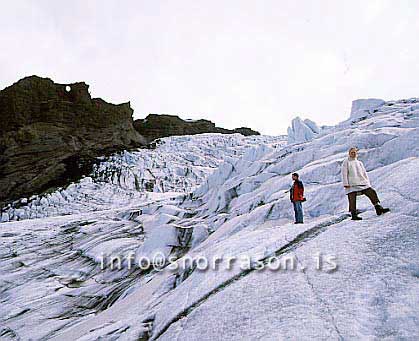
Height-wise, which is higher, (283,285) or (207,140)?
(207,140)

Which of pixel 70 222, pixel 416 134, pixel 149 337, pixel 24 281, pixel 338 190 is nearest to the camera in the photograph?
pixel 149 337

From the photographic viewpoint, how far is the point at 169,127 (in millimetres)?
72188

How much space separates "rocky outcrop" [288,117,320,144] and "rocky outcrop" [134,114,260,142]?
45.2 metres

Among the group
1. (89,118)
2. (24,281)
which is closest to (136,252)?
(24,281)

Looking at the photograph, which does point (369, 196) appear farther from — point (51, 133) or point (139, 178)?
point (51, 133)

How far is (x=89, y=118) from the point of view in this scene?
5206 centimetres

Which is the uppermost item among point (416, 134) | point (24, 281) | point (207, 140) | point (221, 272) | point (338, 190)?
point (207, 140)

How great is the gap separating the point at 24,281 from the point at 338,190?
1050 cm

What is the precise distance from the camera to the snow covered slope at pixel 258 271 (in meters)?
3.91

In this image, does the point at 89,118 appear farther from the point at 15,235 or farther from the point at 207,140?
the point at 15,235

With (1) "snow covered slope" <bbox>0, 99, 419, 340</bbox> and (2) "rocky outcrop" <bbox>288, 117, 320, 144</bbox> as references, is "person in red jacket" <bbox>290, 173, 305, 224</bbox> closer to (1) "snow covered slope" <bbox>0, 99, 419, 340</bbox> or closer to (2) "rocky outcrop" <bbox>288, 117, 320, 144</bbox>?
(1) "snow covered slope" <bbox>0, 99, 419, 340</bbox>

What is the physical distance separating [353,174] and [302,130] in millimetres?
19711

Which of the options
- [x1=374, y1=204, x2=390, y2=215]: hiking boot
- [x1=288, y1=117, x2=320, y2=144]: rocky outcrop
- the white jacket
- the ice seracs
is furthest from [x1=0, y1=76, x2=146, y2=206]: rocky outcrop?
[x1=374, y1=204, x2=390, y2=215]: hiking boot

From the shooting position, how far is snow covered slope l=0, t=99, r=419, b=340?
3908 millimetres
